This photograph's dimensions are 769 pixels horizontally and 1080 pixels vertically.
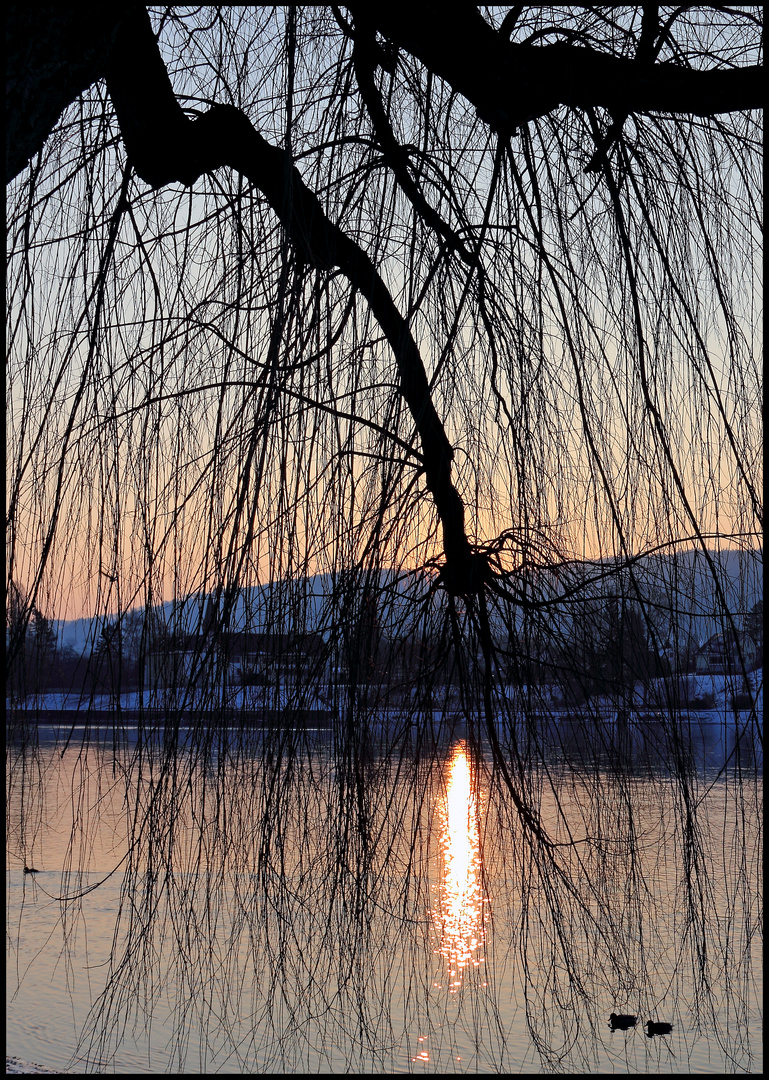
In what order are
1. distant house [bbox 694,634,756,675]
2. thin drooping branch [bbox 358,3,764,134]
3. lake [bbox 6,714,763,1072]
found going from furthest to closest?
thin drooping branch [bbox 358,3,764,134]
distant house [bbox 694,634,756,675]
lake [bbox 6,714,763,1072]

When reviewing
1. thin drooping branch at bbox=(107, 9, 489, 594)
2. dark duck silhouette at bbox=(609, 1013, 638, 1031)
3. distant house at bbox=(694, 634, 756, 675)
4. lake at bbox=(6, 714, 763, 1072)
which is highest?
thin drooping branch at bbox=(107, 9, 489, 594)

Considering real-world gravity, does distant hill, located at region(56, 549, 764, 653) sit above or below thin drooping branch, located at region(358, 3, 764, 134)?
below

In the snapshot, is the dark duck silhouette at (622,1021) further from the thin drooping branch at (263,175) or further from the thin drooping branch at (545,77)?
the thin drooping branch at (545,77)

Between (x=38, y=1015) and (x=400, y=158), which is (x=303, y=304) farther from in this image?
(x=38, y=1015)

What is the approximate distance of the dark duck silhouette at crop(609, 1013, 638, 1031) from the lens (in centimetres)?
189

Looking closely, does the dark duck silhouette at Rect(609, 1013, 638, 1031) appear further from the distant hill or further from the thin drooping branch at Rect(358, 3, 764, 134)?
the thin drooping branch at Rect(358, 3, 764, 134)

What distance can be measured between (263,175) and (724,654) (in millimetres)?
1232

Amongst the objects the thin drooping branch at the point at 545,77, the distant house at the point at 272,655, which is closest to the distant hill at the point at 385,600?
the distant house at the point at 272,655

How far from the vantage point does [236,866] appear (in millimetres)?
1730

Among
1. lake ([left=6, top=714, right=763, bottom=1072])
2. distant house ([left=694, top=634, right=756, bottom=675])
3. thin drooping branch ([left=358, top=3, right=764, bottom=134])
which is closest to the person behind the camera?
lake ([left=6, top=714, right=763, bottom=1072])

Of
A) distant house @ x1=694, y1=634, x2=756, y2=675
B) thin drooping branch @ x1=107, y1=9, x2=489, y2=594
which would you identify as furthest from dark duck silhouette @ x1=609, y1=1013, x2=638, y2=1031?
thin drooping branch @ x1=107, y1=9, x2=489, y2=594

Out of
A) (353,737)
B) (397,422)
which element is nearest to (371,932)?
(353,737)

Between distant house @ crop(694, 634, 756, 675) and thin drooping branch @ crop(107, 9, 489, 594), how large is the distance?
0.39 m

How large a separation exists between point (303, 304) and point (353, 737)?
684 millimetres
